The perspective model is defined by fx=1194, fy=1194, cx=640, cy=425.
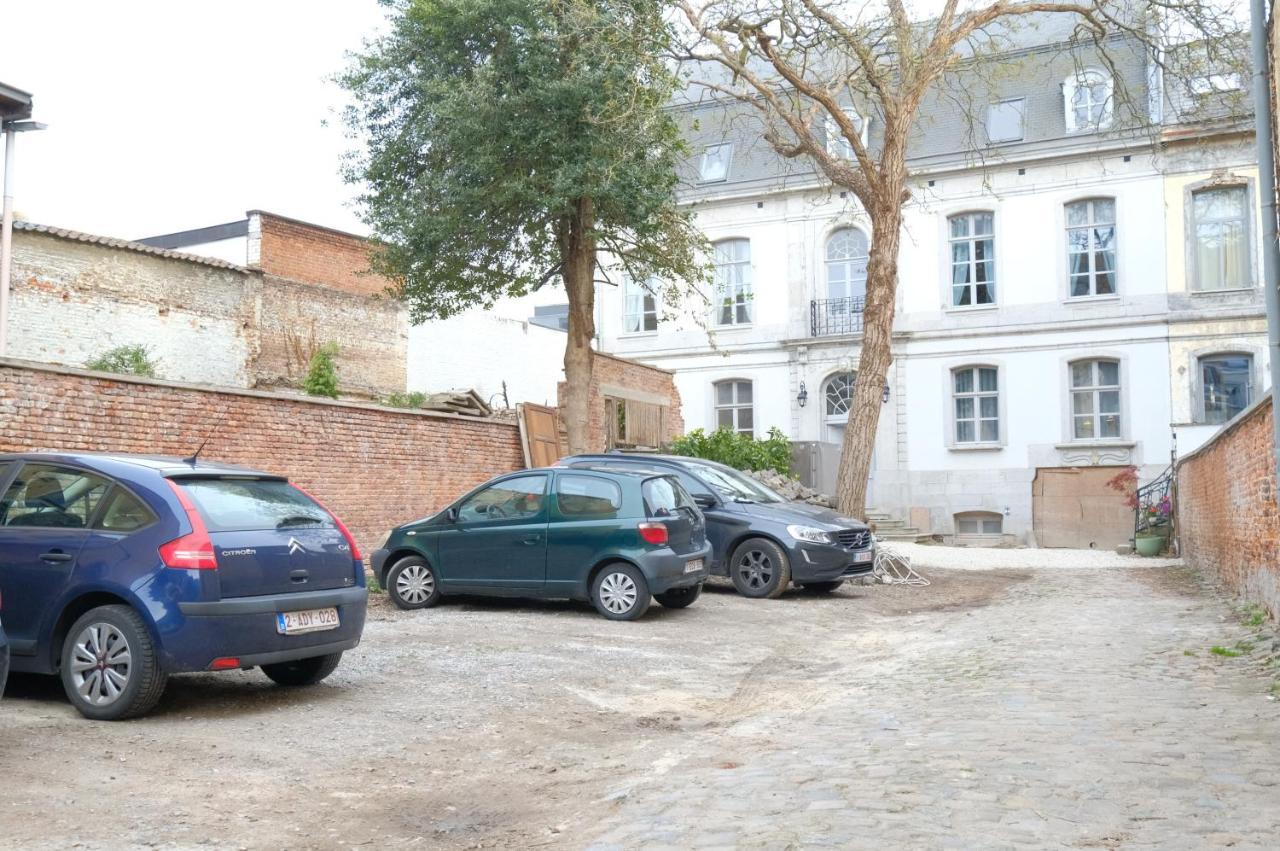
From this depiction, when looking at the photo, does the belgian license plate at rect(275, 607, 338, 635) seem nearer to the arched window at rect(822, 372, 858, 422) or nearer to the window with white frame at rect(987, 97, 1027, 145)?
the arched window at rect(822, 372, 858, 422)

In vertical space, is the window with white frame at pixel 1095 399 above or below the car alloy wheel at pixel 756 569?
above

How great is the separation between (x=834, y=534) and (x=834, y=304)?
1894cm

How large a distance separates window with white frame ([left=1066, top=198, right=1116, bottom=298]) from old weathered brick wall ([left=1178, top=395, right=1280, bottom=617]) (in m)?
11.9

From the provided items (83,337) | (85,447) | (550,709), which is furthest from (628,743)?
(83,337)

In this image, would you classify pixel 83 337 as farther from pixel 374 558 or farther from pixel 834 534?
pixel 834 534

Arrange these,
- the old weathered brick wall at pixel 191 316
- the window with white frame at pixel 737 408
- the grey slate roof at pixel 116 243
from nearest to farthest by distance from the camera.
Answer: the grey slate roof at pixel 116 243 < the old weathered brick wall at pixel 191 316 < the window with white frame at pixel 737 408

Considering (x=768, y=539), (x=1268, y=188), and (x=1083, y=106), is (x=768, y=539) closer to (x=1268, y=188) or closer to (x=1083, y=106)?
(x=1268, y=188)

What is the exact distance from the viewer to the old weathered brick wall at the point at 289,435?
11336 millimetres

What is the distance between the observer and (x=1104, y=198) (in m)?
29.9

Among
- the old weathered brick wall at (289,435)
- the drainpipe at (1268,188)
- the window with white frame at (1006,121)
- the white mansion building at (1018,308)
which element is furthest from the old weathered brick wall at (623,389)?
the drainpipe at (1268,188)

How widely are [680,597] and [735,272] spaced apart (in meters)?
22.1

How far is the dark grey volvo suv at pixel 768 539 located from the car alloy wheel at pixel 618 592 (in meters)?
2.23

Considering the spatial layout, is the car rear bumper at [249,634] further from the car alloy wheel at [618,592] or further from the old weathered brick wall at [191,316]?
the old weathered brick wall at [191,316]

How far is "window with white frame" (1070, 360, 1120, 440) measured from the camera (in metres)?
29.6
